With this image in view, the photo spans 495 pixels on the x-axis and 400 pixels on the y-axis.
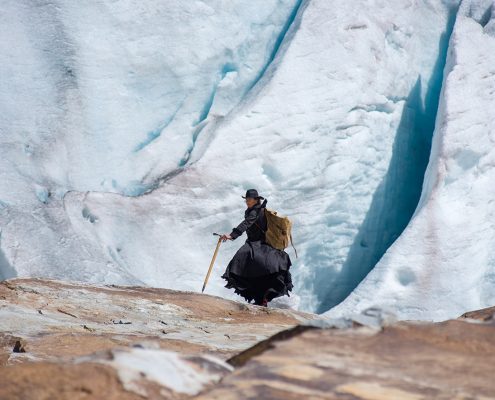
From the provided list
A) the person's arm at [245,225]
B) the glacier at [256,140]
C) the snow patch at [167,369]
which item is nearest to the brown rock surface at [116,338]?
the snow patch at [167,369]

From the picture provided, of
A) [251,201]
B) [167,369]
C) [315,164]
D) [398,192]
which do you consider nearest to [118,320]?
[251,201]

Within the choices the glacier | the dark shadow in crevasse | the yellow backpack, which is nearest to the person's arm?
the yellow backpack

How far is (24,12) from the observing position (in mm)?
8234

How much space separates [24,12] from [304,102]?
10.3 feet

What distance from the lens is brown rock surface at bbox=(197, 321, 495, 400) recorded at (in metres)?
1.56

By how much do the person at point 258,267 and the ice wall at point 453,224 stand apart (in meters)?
2.14

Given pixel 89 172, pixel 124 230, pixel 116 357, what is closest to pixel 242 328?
pixel 116 357

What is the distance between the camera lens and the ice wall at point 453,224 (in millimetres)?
8047

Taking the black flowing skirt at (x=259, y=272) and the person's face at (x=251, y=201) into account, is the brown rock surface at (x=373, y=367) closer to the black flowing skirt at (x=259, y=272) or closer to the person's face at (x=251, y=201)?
the person's face at (x=251, y=201)

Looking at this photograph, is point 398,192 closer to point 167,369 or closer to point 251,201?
point 251,201

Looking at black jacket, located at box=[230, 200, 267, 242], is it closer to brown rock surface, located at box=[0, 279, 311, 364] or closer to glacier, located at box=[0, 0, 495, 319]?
brown rock surface, located at box=[0, 279, 311, 364]

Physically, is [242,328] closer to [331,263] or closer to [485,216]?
[331,263]

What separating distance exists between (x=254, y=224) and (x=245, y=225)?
22 cm

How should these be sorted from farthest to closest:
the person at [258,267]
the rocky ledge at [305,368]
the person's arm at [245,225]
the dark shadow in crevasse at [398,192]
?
1. the dark shadow in crevasse at [398,192]
2. the person at [258,267]
3. the person's arm at [245,225]
4. the rocky ledge at [305,368]
